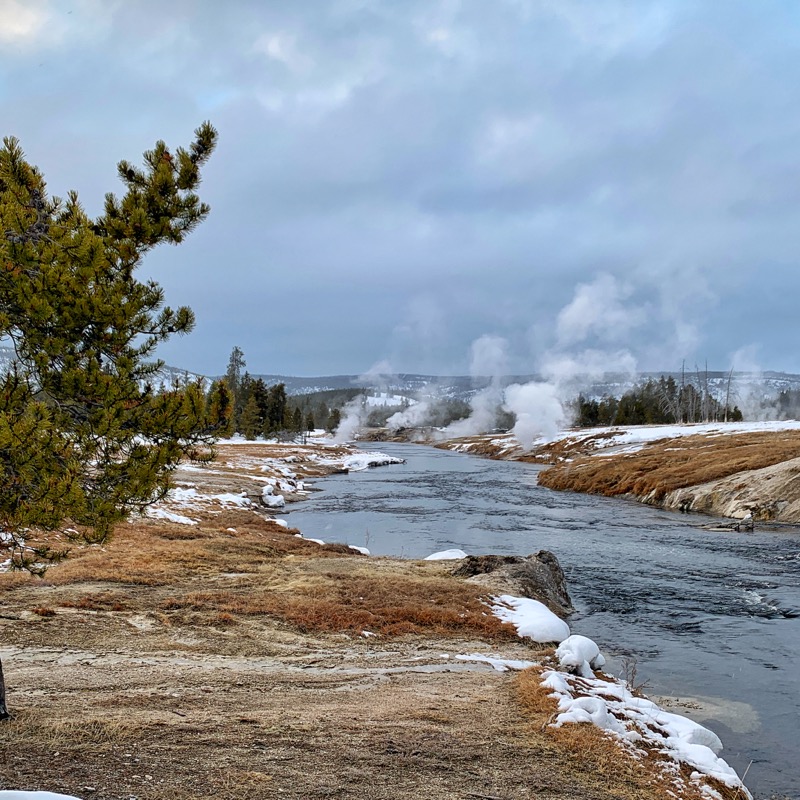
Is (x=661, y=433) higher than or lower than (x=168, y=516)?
higher

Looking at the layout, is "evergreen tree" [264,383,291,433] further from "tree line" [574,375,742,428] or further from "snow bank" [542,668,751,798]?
"snow bank" [542,668,751,798]

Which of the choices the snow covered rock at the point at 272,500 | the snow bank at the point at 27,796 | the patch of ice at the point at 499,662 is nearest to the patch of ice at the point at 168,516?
the snow covered rock at the point at 272,500

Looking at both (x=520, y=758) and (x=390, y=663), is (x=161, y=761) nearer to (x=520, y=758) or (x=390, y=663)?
(x=520, y=758)

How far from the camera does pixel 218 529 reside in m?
27.0

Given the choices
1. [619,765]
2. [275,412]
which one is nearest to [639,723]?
[619,765]

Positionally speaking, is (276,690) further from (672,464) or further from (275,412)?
(275,412)

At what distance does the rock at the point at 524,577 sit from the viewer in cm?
1820

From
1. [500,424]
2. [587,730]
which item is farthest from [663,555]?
[500,424]

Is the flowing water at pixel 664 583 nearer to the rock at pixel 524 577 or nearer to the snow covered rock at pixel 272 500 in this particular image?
the rock at pixel 524 577

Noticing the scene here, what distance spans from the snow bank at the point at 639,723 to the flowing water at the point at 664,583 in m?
1.04

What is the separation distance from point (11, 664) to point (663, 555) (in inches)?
926

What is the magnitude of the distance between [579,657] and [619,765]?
3974mm

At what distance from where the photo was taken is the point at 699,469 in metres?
45.8

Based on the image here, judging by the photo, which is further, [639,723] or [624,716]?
[624,716]
